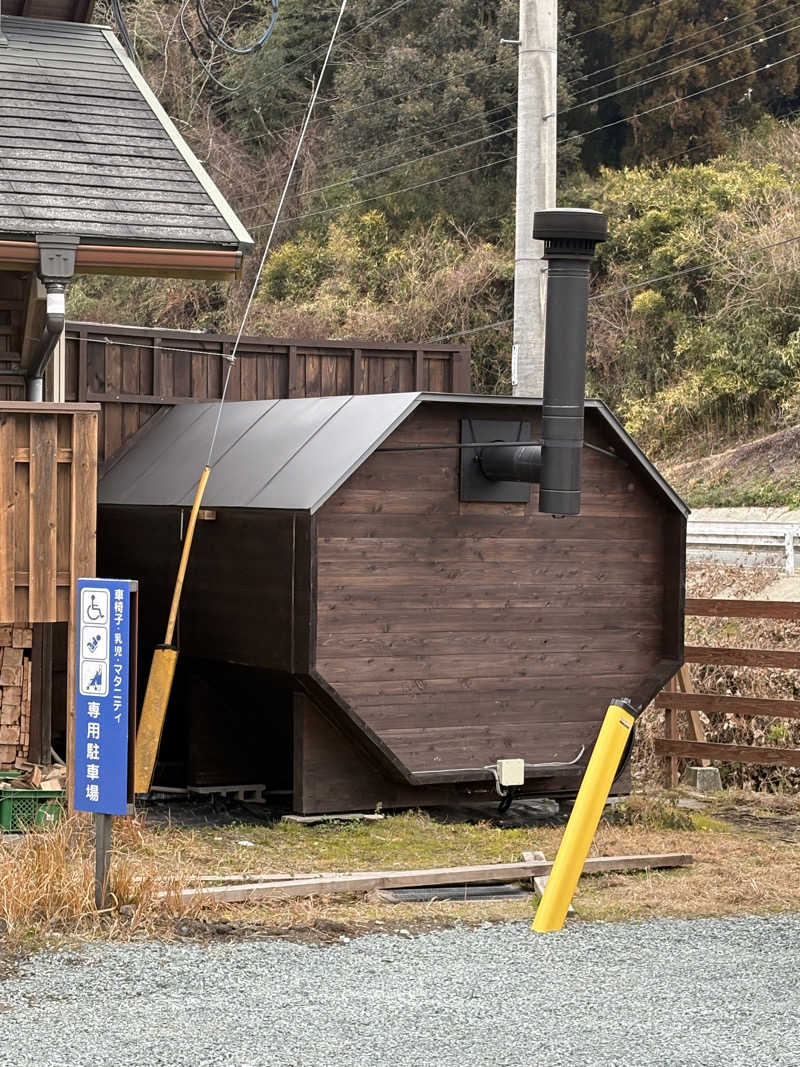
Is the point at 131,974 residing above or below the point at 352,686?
below

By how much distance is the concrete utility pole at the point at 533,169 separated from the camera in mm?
13000

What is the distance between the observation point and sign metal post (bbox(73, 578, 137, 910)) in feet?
26.2

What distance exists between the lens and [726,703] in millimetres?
12906

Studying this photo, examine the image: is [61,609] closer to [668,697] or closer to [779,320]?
[668,697]

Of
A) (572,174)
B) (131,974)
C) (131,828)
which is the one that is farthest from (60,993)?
(572,174)

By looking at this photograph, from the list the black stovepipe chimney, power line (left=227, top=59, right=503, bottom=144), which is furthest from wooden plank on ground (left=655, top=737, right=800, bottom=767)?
power line (left=227, top=59, right=503, bottom=144)

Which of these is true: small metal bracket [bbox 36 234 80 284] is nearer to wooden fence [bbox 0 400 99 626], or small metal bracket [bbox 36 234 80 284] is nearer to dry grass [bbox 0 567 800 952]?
wooden fence [bbox 0 400 99 626]

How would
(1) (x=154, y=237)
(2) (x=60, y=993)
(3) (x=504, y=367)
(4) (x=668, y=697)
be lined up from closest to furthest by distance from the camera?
(2) (x=60, y=993) < (1) (x=154, y=237) < (4) (x=668, y=697) < (3) (x=504, y=367)

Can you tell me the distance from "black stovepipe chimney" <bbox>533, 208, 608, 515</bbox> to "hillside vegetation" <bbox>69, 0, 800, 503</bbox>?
70.0 ft

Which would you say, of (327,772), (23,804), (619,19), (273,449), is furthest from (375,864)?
(619,19)

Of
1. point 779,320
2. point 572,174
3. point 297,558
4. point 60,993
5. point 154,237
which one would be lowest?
point 60,993

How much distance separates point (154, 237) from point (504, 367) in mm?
26305

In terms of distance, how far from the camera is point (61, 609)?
10.1m

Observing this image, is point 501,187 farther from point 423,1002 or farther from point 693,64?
point 423,1002
